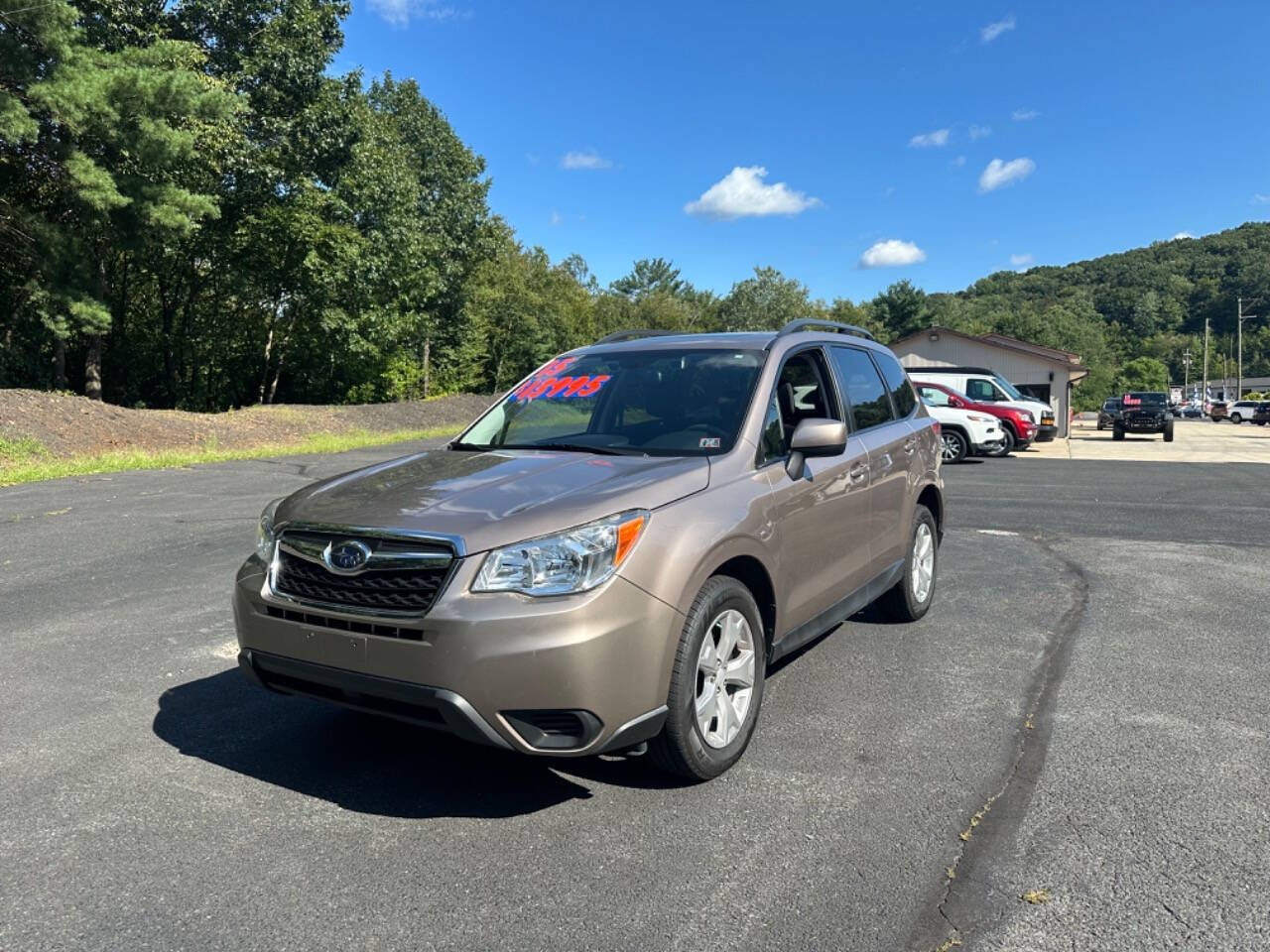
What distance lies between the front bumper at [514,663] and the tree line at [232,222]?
19302 millimetres

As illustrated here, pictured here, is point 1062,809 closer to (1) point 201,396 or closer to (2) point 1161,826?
(2) point 1161,826

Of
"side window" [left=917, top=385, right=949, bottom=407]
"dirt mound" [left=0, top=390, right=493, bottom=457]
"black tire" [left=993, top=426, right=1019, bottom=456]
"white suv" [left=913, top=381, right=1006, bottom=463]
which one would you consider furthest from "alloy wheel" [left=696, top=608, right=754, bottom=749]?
"black tire" [left=993, top=426, right=1019, bottom=456]

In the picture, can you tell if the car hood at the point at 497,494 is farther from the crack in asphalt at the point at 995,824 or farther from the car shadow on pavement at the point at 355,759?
the crack in asphalt at the point at 995,824

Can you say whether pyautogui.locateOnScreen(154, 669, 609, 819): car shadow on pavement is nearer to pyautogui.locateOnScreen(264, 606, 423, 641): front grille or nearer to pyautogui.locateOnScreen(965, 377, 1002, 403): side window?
pyautogui.locateOnScreen(264, 606, 423, 641): front grille

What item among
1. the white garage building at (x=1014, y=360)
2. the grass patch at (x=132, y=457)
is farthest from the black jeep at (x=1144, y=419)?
the grass patch at (x=132, y=457)

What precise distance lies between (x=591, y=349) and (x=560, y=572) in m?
2.38

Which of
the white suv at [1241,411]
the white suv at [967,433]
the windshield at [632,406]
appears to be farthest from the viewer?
the white suv at [1241,411]

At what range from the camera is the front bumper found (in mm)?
2729

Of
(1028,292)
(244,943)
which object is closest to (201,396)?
(244,943)

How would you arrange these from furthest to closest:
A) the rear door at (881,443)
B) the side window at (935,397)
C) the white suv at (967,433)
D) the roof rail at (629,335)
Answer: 1. the side window at (935,397)
2. the white suv at (967,433)
3. the roof rail at (629,335)
4. the rear door at (881,443)

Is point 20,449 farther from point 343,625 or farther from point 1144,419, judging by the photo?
point 1144,419

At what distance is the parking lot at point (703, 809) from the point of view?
2445mm

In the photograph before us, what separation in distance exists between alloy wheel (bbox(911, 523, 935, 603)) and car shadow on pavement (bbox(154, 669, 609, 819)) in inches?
111

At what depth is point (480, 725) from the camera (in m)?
2.75
